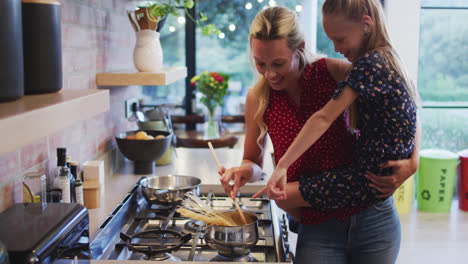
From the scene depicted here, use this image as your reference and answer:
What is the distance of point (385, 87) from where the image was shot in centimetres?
144

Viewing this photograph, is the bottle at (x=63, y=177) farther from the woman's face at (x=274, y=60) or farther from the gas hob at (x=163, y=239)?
the woman's face at (x=274, y=60)

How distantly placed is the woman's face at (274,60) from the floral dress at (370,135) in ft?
0.58

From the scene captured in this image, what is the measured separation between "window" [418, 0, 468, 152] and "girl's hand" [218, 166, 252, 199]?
365 cm

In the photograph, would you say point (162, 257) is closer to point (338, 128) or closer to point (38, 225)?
point (38, 225)

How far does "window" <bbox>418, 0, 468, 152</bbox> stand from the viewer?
475 centimetres

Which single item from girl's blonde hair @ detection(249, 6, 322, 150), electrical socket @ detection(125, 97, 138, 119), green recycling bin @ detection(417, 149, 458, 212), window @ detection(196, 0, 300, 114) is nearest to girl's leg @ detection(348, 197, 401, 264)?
girl's blonde hair @ detection(249, 6, 322, 150)

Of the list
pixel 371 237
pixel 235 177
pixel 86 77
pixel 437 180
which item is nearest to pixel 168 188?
pixel 235 177

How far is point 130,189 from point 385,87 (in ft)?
3.62

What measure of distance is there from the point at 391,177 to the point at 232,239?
0.52 m

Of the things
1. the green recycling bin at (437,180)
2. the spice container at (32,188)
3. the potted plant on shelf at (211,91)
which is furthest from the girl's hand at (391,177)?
the green recycling bin at (437,180)

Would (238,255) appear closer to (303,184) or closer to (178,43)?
(303,184)

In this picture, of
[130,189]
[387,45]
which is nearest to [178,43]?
[130,189]

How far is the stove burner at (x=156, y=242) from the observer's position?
4.50ft

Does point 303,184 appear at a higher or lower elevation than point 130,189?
higher
